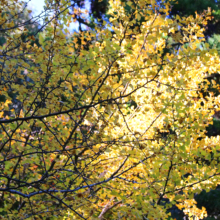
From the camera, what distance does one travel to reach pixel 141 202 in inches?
73.9

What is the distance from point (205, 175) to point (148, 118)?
3.72 feet

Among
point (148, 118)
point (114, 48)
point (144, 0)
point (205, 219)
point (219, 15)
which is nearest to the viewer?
point (114, 48)

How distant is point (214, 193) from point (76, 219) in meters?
5.00

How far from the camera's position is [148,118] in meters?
2.89

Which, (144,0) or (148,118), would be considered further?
(148,118)

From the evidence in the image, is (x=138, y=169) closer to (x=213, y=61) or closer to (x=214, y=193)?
(x=213, y=61)

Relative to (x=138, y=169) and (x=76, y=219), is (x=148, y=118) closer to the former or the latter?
(x=138, y=169)

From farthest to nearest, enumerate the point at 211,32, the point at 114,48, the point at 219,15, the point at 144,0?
the point at 211,32 → the point at 219,15 → the point at 144,0 → the point at 114,48

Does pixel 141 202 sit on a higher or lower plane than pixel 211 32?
lower

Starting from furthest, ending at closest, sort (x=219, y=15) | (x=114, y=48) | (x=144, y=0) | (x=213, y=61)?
(x=219, y=15) < (x=213, y=61) < (x=144, y=0) < (x=114, y=48)

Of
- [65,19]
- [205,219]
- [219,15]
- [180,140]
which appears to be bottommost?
[205,219]

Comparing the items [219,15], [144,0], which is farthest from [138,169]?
[219,15]

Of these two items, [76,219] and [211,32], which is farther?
[211,32]

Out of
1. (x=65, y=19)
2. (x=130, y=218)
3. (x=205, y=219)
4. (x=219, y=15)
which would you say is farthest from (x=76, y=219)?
(x=219, y=15)
